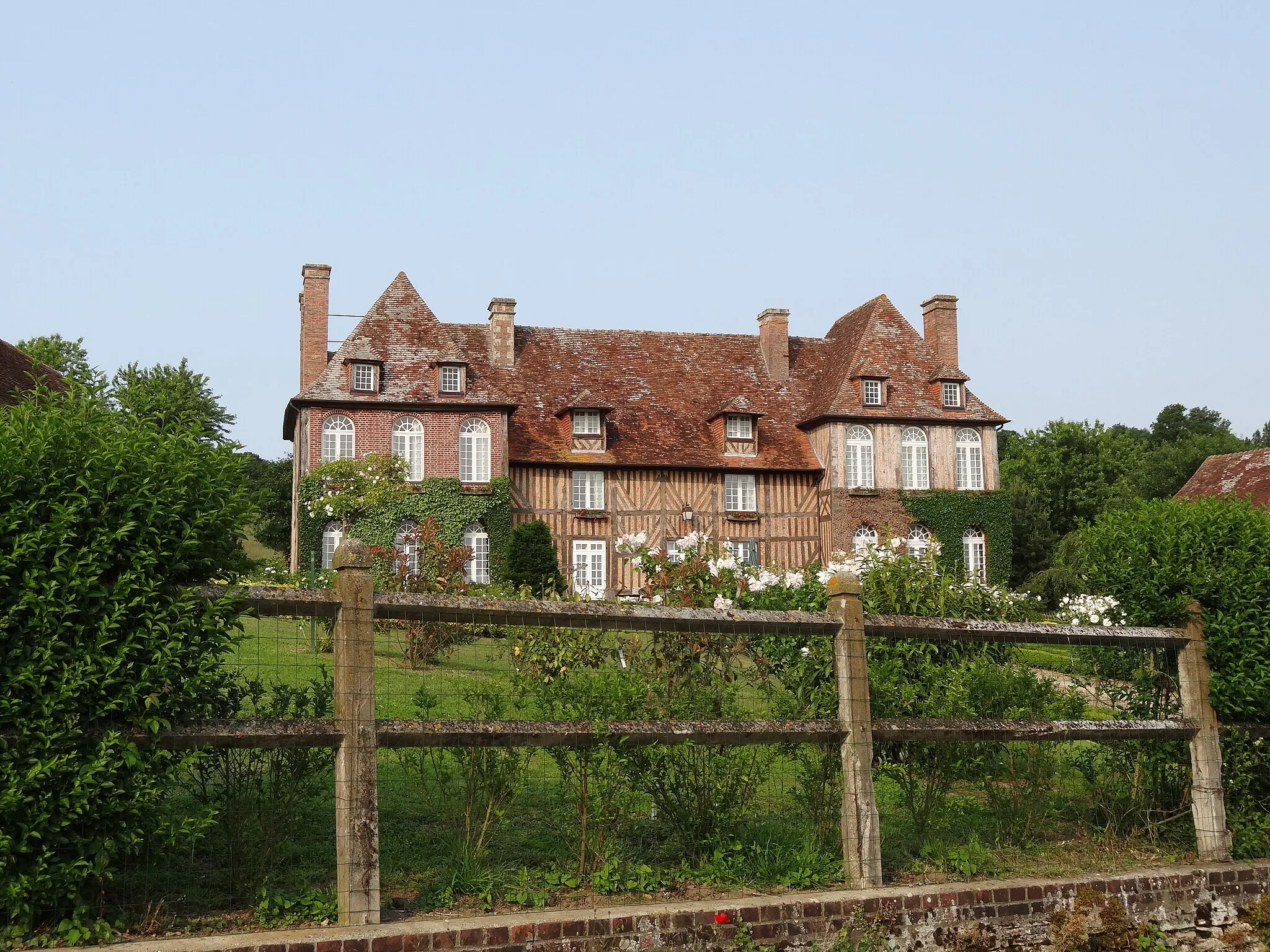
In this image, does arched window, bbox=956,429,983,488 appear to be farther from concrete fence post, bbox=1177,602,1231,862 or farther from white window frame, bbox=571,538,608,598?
concrete fence post, bbox=1177,602,1231,862

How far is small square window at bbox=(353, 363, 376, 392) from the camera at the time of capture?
31.4 metres

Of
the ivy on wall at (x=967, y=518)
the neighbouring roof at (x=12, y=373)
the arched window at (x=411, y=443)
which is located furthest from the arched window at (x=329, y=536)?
the ivy on wall at (x=967, y=518)

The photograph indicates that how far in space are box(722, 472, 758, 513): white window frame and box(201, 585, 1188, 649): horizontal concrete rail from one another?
26.3m

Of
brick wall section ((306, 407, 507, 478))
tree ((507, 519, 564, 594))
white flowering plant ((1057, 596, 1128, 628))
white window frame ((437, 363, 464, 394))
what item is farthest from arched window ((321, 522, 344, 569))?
white flowering plant ((1057, 596, 1128, 628))

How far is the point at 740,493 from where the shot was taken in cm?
3425

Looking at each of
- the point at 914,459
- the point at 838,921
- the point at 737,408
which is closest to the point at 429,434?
the point at 737,408

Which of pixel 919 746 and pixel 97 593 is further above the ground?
pixel 97 593

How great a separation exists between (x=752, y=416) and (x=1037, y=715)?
26.9 meters

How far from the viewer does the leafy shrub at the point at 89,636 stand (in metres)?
4.77

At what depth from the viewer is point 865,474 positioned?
3412 centimetres

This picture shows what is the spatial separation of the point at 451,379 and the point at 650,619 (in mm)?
26410

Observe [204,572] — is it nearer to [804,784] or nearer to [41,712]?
[41,712]

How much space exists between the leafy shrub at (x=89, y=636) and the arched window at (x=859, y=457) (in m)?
29.8

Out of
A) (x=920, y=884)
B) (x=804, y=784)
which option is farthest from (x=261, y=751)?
(x=920, y=884)
